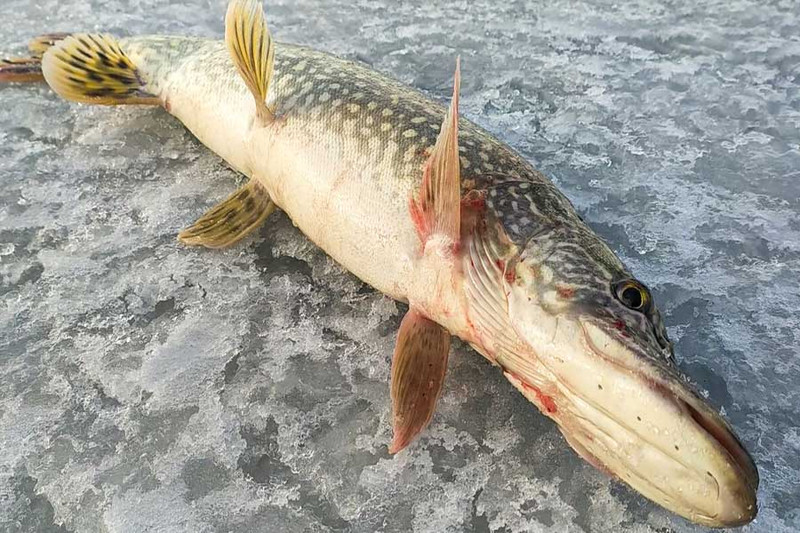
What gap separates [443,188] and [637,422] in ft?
2.78

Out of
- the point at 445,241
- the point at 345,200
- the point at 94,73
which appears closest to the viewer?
the point at 445,241

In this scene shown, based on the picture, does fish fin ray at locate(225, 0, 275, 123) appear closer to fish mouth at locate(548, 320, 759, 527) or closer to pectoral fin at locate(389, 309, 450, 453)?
pectoral fin at locate(389, 309, 450, 453)

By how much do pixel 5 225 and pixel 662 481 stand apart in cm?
262

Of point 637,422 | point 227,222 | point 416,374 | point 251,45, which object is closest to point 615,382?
point 637,422

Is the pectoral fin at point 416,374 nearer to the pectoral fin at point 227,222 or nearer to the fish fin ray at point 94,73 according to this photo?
the pectoral fin at point 227,222

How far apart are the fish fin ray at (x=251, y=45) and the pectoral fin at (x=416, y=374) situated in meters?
1.11

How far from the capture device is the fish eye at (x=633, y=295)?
1784 millimetres

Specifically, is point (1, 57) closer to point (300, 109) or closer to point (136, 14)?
point (136, 14)

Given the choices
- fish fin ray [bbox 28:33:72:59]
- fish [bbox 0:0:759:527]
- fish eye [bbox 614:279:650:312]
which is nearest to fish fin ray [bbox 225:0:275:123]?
fish [bbox 0:0:759:527]

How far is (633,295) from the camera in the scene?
180 cm

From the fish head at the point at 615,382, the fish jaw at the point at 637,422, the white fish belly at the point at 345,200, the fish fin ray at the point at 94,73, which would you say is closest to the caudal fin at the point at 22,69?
the fish fin ray at the point at 94,73

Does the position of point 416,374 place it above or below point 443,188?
below

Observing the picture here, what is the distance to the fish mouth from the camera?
1452mm

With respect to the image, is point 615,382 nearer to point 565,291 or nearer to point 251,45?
point 565,291
